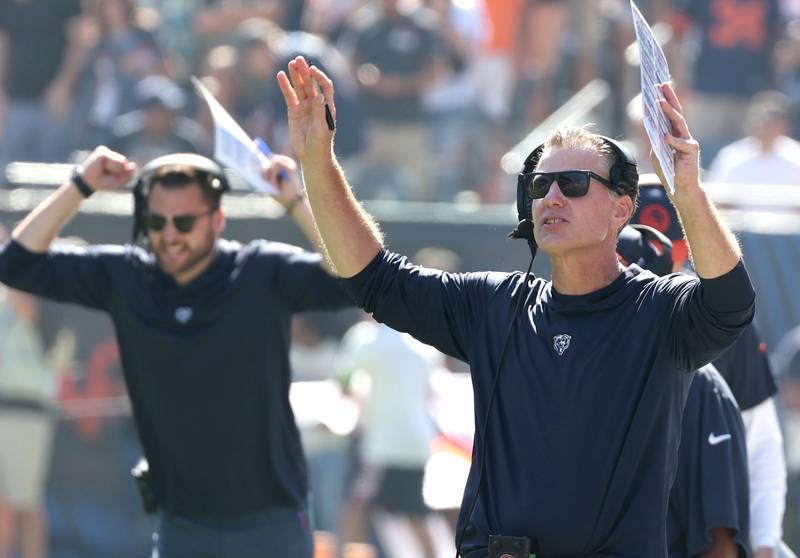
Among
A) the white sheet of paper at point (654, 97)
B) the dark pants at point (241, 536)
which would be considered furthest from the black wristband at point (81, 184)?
the white sheet of paper at point (654, 97)

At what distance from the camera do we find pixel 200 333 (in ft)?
17.1

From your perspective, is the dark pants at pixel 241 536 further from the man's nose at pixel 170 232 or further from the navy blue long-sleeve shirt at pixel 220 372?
the man's nose at pixel 170 232

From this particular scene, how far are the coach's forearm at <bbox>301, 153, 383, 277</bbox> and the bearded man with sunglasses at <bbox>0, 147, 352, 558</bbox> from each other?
51.1 inches

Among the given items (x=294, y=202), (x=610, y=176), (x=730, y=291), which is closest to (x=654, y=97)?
(x=610, y=176)

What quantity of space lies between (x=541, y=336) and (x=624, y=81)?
8.66 meters

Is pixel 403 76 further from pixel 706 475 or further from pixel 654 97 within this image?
pixel 654 97

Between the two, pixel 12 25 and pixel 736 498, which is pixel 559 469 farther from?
pixel 12 25

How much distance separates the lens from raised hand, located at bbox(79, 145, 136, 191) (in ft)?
17.7

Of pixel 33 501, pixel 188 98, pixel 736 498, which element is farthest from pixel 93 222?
pixel 736 498

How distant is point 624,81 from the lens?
12.0 m

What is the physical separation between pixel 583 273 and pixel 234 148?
1.86m

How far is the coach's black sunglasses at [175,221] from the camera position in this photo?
17.4ft

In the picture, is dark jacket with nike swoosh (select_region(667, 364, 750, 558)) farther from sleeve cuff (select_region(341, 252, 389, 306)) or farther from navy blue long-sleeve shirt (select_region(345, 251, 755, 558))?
sleeve cuff (select_region(341, 252, 389, 306))

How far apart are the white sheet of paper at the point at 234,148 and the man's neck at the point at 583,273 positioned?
177 cm
